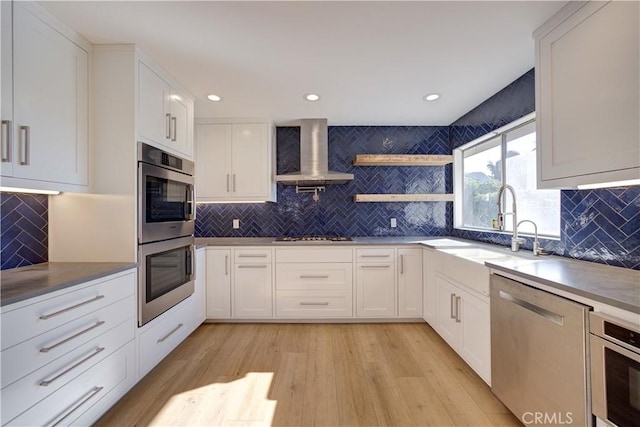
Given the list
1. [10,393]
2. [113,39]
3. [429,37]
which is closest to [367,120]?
[429,37]

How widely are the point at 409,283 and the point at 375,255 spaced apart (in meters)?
0.47

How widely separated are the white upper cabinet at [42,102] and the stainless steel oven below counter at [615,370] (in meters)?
2.70

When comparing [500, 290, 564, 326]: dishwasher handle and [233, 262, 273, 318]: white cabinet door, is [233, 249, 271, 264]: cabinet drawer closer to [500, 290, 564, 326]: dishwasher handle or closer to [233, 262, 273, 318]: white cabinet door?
[233, 262, 273, 318]: white cabinet door

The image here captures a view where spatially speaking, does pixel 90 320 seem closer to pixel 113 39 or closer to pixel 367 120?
pixel 113 39

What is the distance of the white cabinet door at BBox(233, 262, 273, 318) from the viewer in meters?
2.94

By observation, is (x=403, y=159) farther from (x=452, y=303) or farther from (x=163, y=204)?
(x=163, y=204)

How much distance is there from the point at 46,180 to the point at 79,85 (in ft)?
2.20

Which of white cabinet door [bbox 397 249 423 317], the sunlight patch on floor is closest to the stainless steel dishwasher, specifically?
white cabinet door [bbox 397 249 423 317]

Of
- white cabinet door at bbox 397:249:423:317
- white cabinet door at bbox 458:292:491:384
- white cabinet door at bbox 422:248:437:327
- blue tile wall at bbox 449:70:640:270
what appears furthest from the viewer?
white cabinet door at bbox 397:249:423:317

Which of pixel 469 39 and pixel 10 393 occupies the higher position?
pixel 469 39

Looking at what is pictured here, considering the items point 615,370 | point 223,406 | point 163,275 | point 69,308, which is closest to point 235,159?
point 163,275

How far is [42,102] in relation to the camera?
1515mm

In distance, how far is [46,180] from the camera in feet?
5.05

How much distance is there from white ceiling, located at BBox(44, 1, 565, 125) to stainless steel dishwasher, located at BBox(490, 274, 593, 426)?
60.6 inches
